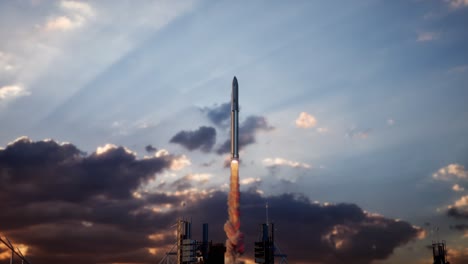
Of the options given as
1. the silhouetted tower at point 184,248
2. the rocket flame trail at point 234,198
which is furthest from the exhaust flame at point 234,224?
the silhouetted tower at point 184,248

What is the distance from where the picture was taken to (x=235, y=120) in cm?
10581

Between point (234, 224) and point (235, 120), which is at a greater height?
point (235, 120)

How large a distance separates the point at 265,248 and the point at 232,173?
50.7 feet

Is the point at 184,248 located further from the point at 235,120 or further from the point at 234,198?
the point at 235,120

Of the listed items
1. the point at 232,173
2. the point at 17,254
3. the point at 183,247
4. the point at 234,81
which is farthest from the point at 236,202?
the point at 17,254

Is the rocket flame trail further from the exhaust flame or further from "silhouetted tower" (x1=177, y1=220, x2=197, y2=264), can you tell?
"silhouetted tower" (x1=177, y1=220, x2=197, y2=264)

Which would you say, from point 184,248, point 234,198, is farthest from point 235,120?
point 184,248

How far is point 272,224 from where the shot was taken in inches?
4198

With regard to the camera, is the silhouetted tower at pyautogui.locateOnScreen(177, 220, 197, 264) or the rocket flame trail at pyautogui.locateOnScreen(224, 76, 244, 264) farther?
the rocket flame trail at pyautogui.locateOnScreen(224, 76, 244, 264)

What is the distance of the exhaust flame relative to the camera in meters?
104

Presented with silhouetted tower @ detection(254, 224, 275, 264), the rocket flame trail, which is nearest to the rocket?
the rocket flame trail

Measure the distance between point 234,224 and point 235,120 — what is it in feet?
67.4

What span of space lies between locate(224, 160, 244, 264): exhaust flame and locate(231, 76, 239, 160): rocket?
6.76ft

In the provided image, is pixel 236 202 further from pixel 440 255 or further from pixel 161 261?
pixel 440 255
